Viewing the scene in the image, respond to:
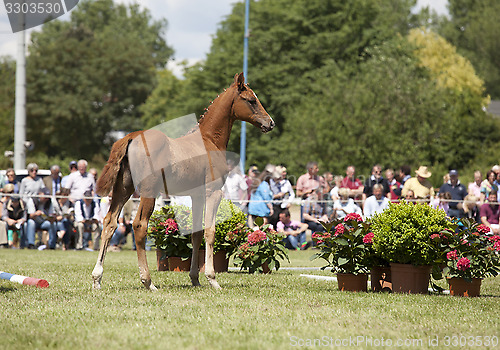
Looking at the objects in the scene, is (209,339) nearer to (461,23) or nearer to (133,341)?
(133,341)

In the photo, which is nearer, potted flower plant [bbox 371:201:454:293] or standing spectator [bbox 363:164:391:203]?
potted flower plant [bbox 371:201:454:293]

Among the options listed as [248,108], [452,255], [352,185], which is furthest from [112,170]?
[352,185]

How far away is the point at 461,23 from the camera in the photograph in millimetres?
67750

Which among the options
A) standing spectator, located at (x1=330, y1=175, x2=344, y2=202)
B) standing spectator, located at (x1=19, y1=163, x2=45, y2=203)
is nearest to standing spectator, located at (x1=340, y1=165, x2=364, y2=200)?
standing spectator, located at (x1=330, y1=175, x2=344, y2=202)

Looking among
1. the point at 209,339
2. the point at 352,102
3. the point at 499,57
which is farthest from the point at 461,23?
the point at 209,339

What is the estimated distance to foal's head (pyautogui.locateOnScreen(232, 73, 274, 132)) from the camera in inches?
382

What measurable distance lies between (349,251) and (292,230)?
9.99 metres

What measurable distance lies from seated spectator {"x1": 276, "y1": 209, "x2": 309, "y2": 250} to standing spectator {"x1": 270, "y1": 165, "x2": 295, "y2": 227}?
15 centimetres

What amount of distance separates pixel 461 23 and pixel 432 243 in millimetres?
63898

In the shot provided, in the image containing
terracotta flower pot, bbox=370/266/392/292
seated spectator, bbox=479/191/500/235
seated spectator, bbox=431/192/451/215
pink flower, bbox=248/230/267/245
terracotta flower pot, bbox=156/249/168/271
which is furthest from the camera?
seated spectator, bbox=431/192/451/215

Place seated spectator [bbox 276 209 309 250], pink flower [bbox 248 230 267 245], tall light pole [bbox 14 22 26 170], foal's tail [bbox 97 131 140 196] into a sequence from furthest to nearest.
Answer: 1. tall light pole [bbox 14 22 26 170]
2. seated spectator [bbox 276 209 309 250]
3. pink flower [bbox 248 230 267 245]
4. foal's tail [bbox 97 131 140 196]

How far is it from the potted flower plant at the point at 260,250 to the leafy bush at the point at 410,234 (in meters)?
2.69

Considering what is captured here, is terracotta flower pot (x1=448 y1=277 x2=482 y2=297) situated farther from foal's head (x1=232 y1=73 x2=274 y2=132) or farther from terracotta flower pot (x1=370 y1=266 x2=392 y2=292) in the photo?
foal's head (x1=232 y1=73 x2=274 y2=132)

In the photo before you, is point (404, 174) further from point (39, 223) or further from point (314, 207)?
point (39, 223)
